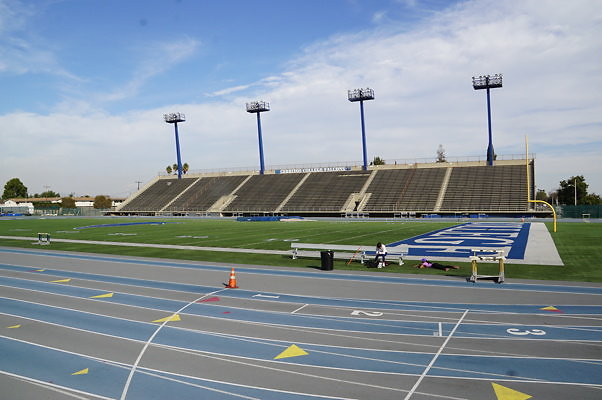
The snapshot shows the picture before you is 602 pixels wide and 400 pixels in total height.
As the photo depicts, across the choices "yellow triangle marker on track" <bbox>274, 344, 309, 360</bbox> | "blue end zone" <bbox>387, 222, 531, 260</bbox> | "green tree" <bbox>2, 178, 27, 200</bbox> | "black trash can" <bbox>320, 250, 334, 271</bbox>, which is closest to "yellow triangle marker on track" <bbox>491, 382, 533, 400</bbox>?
"yellow triangle marker on track" <bbox>274, 344, 309, 360</bbox>

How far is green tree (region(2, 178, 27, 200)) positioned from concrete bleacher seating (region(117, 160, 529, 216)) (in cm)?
9698

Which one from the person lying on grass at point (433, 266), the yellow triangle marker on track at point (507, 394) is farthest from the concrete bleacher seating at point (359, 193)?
the yellow triangle marker on track at point (507, 394)

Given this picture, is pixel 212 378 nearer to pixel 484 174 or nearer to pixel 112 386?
pixel 112 386

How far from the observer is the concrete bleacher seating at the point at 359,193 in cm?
6356

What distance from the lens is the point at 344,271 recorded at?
60.2 feet

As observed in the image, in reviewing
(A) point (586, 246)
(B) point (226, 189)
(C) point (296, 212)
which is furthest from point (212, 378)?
(B) point (226, 189)

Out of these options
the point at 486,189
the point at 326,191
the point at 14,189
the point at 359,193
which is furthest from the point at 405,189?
the point at 14,189

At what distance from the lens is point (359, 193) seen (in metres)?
72.4

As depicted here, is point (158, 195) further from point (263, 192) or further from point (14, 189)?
point (14, 189)

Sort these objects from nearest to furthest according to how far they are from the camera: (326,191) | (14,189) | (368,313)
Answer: (368,313)
(326,191)
(14,189)

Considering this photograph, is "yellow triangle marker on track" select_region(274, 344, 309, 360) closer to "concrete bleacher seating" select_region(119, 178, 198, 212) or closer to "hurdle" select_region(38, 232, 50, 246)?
"hurdle" select_region(38, 232, 50, 246)

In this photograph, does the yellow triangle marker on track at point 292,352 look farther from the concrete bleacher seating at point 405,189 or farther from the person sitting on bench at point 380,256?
the concrete bleacher seating at point 405,189

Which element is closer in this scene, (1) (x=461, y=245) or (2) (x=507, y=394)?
(2) (x=507, y=394)

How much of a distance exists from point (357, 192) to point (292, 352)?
64922 mm
